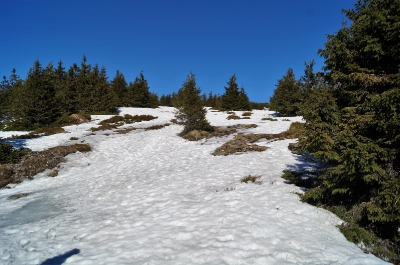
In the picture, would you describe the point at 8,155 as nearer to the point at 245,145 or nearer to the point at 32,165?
the point at 32,165

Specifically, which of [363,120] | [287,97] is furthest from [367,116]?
[287,97]

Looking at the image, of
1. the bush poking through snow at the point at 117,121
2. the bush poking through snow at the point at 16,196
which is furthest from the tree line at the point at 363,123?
the bush poking through snow at the point at 117,121

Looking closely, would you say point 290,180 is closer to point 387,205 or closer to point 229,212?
point 229,212

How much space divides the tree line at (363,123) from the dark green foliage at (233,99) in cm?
4141

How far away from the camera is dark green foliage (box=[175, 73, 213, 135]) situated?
22.1m

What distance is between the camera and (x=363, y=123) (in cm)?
605

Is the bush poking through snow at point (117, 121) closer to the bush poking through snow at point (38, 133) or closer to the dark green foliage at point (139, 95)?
the bush poking through snow at point (38, 133)

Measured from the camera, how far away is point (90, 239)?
19.8ft

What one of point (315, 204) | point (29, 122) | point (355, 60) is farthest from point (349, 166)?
point (29, 122)

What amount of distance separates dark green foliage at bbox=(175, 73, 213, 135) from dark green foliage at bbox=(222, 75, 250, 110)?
1061 inches

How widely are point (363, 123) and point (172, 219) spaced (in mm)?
5640

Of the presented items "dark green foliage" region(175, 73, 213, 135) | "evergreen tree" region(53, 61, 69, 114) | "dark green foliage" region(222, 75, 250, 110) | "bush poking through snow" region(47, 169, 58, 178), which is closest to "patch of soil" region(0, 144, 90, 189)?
"bush poking through snow" region(47, 169, 58, 178)

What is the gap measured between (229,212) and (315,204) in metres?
2.73

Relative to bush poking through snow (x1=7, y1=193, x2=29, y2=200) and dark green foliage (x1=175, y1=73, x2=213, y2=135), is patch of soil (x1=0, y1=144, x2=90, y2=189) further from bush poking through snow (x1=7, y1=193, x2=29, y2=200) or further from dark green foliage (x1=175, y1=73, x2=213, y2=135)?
dark green foliage (x1=175, y1=73, x2=213, y2=135)
